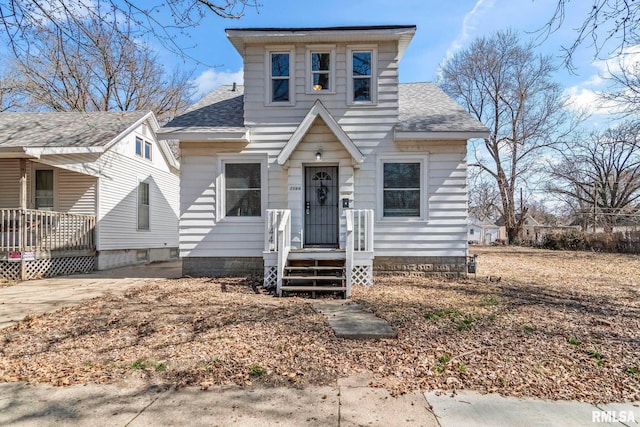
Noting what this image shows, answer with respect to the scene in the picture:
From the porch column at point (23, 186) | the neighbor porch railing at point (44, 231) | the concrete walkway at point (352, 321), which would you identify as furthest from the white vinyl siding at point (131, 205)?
the concrete walkway at point (352, 321)

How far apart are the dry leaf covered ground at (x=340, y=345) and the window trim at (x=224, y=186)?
9.12ft

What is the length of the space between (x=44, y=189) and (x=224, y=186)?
7424mm

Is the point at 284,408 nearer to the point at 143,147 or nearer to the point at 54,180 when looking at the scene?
the point at 54,180

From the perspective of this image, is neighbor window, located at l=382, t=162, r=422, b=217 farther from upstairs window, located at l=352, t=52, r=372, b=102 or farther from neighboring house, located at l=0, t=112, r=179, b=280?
neighboring house, located at l=0, t=112, r=179, b=280

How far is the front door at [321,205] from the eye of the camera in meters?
9.45

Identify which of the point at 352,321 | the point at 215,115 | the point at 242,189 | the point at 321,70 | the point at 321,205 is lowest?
the point at 352,321

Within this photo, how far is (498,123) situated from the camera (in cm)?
2712

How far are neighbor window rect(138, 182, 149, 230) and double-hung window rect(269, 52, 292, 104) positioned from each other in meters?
8.34

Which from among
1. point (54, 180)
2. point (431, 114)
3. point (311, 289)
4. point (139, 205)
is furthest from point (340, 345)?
point (139, 205)

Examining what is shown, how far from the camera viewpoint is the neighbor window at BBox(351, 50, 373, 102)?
9.43 metres

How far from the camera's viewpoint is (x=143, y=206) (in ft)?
50.1

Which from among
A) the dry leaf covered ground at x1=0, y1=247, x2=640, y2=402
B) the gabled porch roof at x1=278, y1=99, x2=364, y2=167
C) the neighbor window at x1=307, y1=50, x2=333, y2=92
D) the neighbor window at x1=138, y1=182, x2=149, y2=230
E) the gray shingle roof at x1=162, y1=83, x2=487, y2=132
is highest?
the neighbor window at x1=307, y1=50, x2=333, y2=92

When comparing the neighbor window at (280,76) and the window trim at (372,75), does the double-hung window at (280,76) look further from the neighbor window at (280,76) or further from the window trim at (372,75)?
the window trim at (372,75)

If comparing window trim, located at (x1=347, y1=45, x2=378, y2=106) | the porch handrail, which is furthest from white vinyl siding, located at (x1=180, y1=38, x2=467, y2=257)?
the porch handrail
